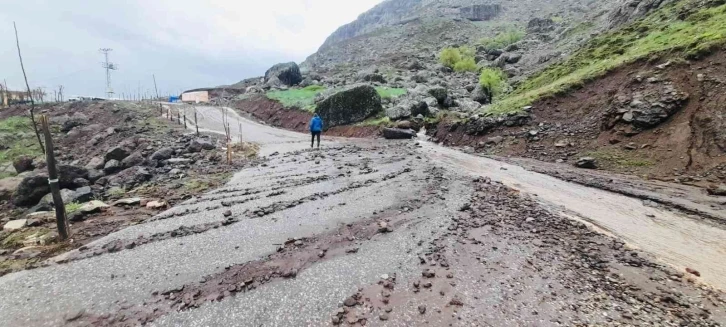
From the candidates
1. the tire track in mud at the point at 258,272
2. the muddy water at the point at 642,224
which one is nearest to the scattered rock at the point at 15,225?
the tire track in mud at the point at 258,272

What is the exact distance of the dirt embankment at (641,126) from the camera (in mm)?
13844

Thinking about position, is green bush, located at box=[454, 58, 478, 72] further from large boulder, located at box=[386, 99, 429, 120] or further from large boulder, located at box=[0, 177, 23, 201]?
large boulder, located at box=[0, 177, 23, 201]

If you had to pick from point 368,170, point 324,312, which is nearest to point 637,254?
point 324,312

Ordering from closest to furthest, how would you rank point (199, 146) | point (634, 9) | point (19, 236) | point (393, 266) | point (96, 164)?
point (393, 266) < point (19, 236) < point (96, 164) < point (199, 146) < point (634, 9)

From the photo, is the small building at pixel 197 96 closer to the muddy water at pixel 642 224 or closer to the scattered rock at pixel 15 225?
the scattered rock at pixel 15 225

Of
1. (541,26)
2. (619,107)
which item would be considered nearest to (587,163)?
(619,107)

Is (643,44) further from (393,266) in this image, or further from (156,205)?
(156,205)

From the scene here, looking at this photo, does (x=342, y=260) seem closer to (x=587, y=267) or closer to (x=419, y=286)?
(x=419, y=286)

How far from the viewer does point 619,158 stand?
626 inches

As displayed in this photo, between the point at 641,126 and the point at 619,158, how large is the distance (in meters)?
1.93

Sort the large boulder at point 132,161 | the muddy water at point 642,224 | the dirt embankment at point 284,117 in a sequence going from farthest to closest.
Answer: the dirt embankment at point 284,117 → the large boulder at point 132,161 → the muddy water at point 642,224

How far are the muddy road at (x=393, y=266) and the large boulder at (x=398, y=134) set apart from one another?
14969 millimetres

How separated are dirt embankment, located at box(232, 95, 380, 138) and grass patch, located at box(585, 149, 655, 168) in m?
16.2

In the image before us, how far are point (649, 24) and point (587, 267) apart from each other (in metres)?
26.5
